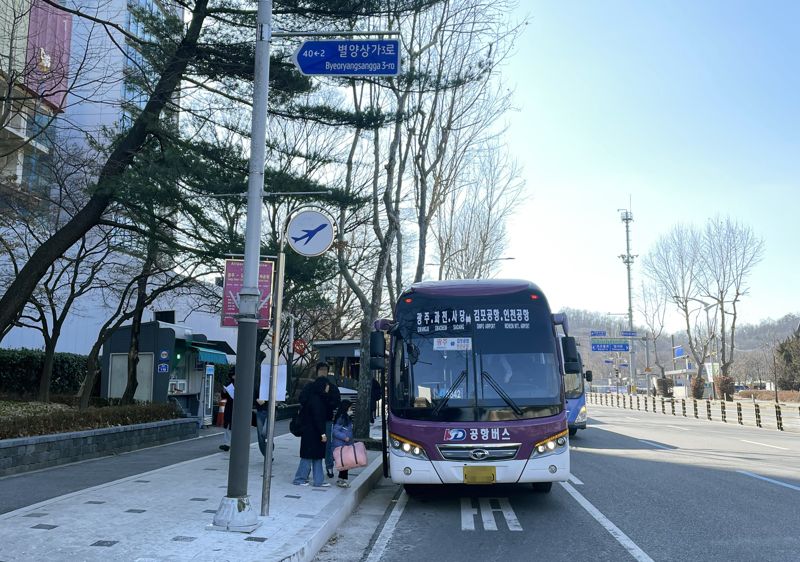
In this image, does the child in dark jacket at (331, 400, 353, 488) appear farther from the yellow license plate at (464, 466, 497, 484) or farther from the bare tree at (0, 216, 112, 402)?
the bare tree at (0, 216, 112, 402)

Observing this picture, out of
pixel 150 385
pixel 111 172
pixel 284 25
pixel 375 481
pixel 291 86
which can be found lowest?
pixel 375 481

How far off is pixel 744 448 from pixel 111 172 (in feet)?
55.0

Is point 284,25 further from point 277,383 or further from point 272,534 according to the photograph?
point 272,534

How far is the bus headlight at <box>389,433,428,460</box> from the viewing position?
9070mm

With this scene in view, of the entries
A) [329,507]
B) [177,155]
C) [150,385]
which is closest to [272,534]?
[329,507]

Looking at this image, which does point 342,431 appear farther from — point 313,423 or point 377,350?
point 377,350

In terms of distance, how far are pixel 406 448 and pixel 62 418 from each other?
7.46 metres

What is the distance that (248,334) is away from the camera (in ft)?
24.1

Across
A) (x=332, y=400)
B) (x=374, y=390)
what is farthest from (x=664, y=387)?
(x=332, y=400)

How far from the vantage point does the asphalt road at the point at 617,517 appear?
6844mm

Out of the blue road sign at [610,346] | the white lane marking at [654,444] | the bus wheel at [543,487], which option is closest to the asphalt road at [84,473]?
the bus wheel at [543,487]

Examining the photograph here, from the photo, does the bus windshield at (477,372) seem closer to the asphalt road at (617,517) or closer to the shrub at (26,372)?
the asphalt road at (617,517)

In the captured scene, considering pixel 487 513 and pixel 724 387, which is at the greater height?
pixel 724 387

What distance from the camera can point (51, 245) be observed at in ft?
43.0
